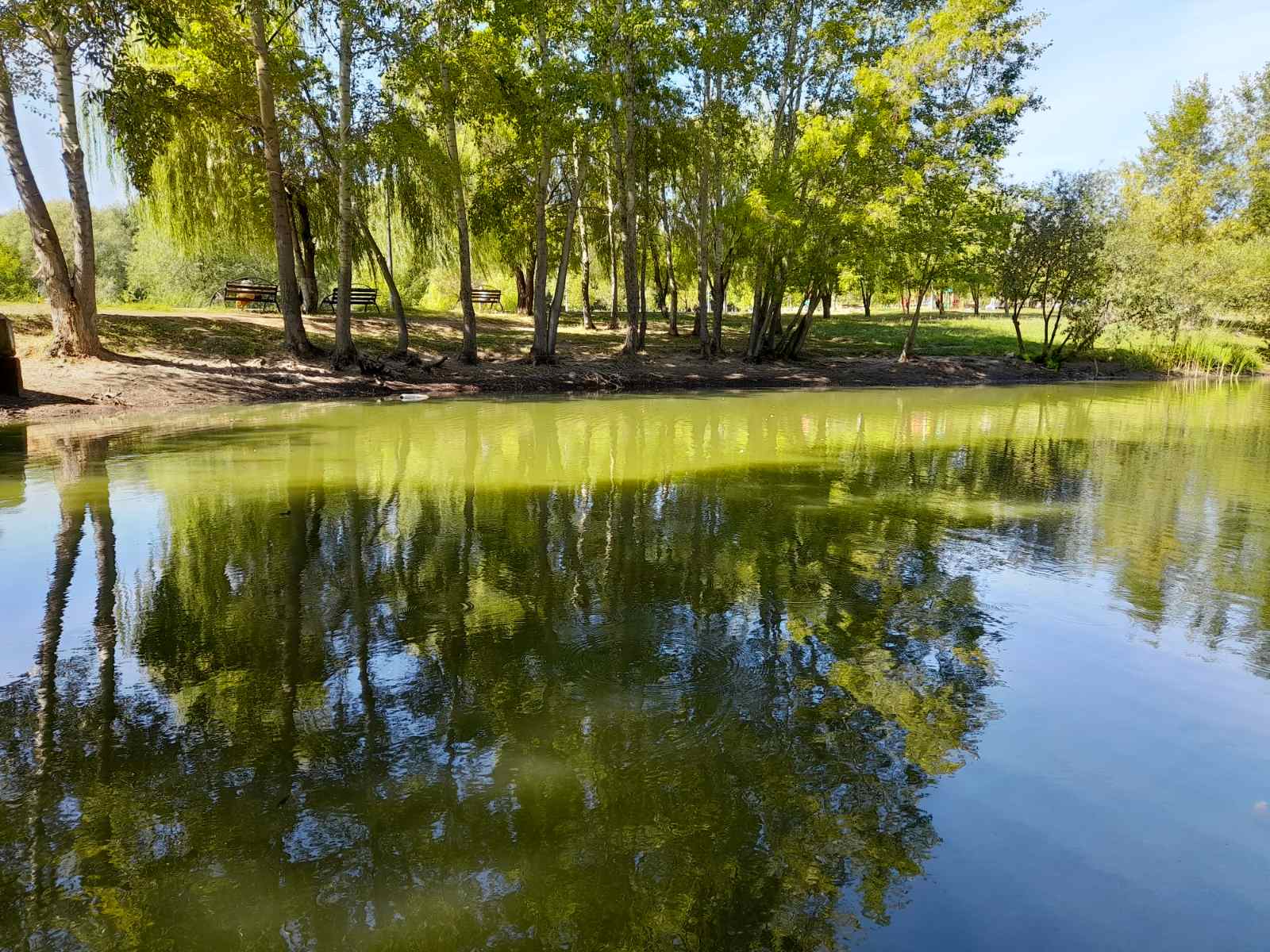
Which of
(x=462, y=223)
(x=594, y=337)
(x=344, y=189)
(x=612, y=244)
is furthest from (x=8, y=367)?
(x=612, y=244)

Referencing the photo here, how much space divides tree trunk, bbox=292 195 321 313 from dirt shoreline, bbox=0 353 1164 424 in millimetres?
7546

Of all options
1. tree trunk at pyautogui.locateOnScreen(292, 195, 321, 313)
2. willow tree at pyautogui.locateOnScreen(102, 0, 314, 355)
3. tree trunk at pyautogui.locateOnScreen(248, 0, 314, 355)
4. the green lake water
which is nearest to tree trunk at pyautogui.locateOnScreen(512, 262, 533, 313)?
tree trunk at pyautogui.locateOnScreen(292, 195, 321, 313)

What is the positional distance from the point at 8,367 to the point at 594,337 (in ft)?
68.3

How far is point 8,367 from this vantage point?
16.1 meters

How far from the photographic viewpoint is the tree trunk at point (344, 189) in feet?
62.5

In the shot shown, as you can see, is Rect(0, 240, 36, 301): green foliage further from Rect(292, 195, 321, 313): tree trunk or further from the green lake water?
the green lake water

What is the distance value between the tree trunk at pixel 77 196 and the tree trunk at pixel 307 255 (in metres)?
8.67

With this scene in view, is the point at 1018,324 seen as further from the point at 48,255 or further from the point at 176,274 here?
the point at 176,274

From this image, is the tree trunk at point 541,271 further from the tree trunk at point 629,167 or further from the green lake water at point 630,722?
the green lake water at point 630,722

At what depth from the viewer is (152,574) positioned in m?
6.54

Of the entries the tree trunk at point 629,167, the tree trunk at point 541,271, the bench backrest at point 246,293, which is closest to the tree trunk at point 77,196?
the tree trunk at point 541,271

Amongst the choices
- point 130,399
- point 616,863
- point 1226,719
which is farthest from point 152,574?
point 130,399

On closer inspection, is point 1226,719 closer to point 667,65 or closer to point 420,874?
point 420,874

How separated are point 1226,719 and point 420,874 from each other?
4.09m
